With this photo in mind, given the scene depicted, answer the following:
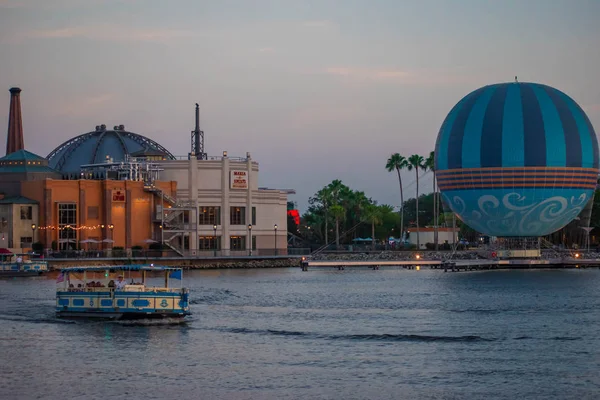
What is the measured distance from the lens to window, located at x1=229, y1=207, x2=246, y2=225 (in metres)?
133

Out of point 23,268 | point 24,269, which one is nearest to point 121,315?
point 24,269

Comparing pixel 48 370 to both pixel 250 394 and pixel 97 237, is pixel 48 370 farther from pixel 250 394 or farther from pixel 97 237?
pixel 97 237

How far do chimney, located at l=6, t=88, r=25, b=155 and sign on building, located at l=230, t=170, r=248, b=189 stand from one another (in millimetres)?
39721

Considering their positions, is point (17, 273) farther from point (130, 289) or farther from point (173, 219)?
point (130, 289)

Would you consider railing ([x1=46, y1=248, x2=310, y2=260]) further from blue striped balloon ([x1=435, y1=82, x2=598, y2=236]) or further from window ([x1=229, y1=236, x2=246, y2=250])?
blue striped balloon ([x1=435, y1=82, x2=598, y2=236])

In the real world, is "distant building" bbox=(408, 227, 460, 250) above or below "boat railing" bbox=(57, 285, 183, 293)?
above

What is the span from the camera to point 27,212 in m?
122

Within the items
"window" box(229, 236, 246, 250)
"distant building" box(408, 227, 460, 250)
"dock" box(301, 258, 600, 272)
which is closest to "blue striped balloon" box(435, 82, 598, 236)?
"dock" box(301, 258, 600, 272)

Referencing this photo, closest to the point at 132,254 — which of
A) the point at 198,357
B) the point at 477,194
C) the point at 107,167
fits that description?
the point at 107,167

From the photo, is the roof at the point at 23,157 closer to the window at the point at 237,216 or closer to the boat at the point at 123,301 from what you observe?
the window at the point at 237,216

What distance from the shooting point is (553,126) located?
103 meters

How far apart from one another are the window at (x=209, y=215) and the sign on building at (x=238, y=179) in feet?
11.2

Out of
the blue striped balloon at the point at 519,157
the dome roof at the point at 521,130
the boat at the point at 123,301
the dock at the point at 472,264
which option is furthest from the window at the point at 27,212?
the boat at the point at 123,301

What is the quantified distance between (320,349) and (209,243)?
271ft
